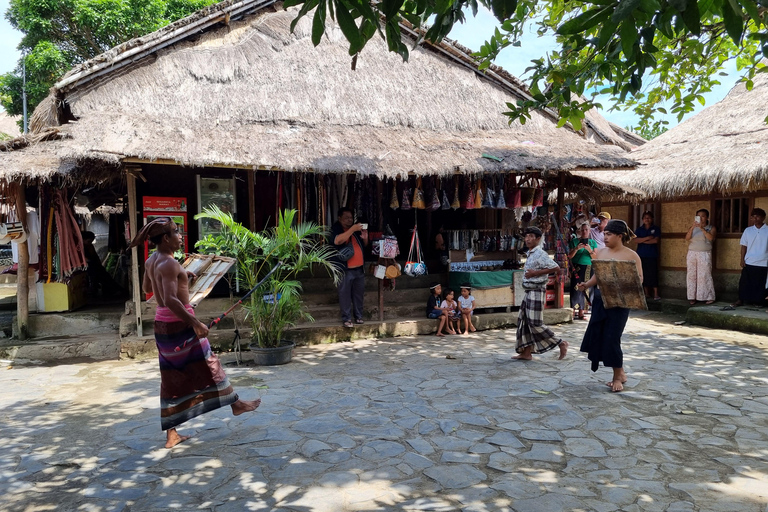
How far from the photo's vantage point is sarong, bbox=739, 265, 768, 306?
923 centimetres

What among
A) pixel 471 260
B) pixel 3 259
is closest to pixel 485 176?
pixel 471 260

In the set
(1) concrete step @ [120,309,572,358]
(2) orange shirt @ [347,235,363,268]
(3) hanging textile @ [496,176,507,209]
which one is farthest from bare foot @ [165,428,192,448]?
(3) hanging textile @ [496,176,507,209]

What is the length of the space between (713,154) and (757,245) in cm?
186

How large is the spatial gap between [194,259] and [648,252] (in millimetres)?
9446

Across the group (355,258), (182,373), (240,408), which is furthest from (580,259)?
(182,373)

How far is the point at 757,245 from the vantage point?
905 centimetres

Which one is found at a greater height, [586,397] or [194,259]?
[194,259]

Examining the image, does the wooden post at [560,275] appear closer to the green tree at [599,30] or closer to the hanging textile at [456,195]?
the hanging textile at [456,195]

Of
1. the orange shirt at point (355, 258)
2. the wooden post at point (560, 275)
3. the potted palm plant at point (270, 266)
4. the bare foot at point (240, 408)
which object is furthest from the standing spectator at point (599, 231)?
the bare foot at point (240, 408)

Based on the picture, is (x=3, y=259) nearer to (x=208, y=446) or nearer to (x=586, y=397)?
(x=208, y=446)

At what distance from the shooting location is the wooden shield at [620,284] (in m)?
4.95

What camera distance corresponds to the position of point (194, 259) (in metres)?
5.28

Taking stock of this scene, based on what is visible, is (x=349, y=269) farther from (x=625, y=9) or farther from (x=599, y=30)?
(x=625, y=9)

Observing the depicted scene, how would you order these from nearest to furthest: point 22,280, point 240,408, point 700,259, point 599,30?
point 599,30 → point 240,408 → point 22,280 → point 700,259
